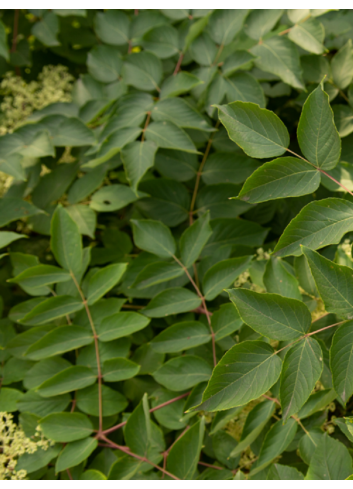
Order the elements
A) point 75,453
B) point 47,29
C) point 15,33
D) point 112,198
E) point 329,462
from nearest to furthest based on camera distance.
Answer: point 329,462 → point 75,453 → point 112,198 → point 47,29 → point 15,33

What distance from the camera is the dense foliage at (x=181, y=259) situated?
0.57 meters

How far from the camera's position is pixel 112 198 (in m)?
0.96

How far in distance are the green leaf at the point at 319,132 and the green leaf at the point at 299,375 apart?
0.27m

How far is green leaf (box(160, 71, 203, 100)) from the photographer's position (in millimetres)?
907

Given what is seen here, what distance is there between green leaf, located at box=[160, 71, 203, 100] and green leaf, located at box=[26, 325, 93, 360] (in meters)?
0.57

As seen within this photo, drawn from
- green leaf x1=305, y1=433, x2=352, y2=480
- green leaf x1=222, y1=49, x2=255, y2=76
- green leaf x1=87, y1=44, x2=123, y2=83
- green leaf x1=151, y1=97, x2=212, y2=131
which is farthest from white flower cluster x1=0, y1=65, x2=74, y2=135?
green leaf x1=305, y1=433, x2=352, y2=480

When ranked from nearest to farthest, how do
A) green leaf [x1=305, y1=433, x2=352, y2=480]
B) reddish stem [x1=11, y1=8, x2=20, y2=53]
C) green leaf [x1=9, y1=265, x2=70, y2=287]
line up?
green leaf [x1=305, y1=433, x2=352, y2=480]
green leaf [x1=9, y1=265, x2=70, y2=287]
reddish stem [x1=11, y1=8, x2=20, y2=53]

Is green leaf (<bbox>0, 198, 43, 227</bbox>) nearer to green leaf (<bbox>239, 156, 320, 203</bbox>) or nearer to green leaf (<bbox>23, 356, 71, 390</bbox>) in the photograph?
green leaf (<bbox>23, 356, 71, 390</bbox>)

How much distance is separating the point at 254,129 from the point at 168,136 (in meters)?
0.32

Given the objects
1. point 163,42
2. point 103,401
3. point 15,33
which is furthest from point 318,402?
point 15,33

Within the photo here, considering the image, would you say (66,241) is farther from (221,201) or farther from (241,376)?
(241,376)

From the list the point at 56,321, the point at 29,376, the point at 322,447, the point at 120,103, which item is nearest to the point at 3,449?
the point at 29,376

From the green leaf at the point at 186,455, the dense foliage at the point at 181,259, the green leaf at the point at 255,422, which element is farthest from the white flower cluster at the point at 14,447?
the green leaf at the point at 255,422

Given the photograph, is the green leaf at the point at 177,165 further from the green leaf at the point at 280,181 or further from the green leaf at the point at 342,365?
the green leaf at the point at 342,365
